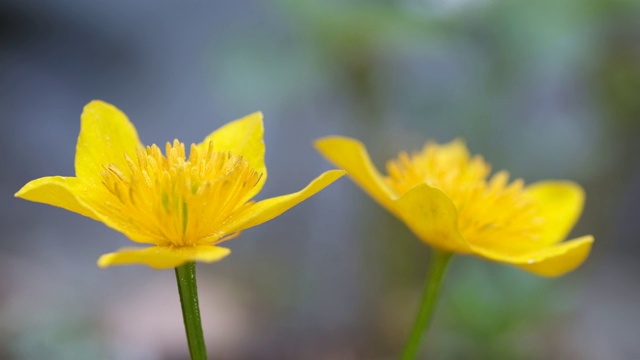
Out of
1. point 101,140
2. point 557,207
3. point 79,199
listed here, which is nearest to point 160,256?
point 79,199

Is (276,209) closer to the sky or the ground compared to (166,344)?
closer to the sky

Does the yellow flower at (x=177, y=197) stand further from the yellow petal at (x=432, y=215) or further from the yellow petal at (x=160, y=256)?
the yellow petal at (x=432, y=215)

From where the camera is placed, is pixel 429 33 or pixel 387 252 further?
pixel 387 252

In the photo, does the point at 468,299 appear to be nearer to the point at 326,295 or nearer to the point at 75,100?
the point at 326,295

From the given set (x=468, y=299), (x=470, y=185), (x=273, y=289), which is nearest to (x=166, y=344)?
(x=273, y=289)

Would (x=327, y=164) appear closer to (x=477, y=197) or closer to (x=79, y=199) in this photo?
(x=477, y=197)

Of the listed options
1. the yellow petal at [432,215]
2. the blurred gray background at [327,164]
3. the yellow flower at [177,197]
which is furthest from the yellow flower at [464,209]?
the blurred gray background at [327,164]
